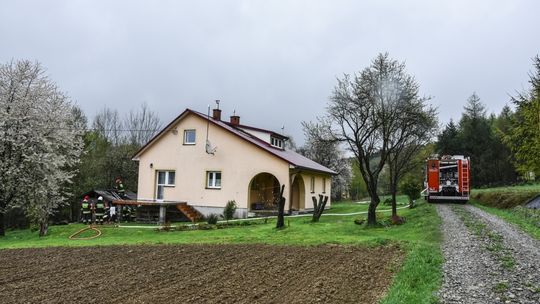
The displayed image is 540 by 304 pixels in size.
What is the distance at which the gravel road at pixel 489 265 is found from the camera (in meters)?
6.97

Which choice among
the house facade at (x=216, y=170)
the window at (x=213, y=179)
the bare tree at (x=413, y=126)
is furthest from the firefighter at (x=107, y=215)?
the bare tree at (x=413, y=126)

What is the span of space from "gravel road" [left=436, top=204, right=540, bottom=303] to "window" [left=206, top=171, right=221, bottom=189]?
1591 cm

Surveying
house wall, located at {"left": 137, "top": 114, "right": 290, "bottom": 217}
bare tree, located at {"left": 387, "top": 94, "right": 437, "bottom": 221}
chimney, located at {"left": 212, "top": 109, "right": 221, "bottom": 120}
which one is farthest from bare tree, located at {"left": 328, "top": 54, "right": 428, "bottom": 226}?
chimney, located at {"left": 212, "top": 109, "right": 221, "bottom": 120}

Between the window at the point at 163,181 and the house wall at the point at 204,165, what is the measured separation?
1.13 ft

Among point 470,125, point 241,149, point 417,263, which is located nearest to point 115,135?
point 241,149

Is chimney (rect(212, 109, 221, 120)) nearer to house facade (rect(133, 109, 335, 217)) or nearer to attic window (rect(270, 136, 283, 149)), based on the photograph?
house facade (rect(133, 109, 335, 217))

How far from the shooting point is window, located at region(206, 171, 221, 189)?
27781 millimetres

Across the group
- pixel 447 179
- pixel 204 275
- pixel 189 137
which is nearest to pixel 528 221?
pixel 447 179

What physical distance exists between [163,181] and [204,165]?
367cm

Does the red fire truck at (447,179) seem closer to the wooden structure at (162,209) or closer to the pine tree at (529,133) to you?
the pine tree at (529,133)

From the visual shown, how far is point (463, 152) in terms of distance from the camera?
181 feet

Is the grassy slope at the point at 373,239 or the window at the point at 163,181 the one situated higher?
the window at the point at 163,181

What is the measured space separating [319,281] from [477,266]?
3552 millimetres

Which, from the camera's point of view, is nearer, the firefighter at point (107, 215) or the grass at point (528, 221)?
the grass at point (528, 221)
